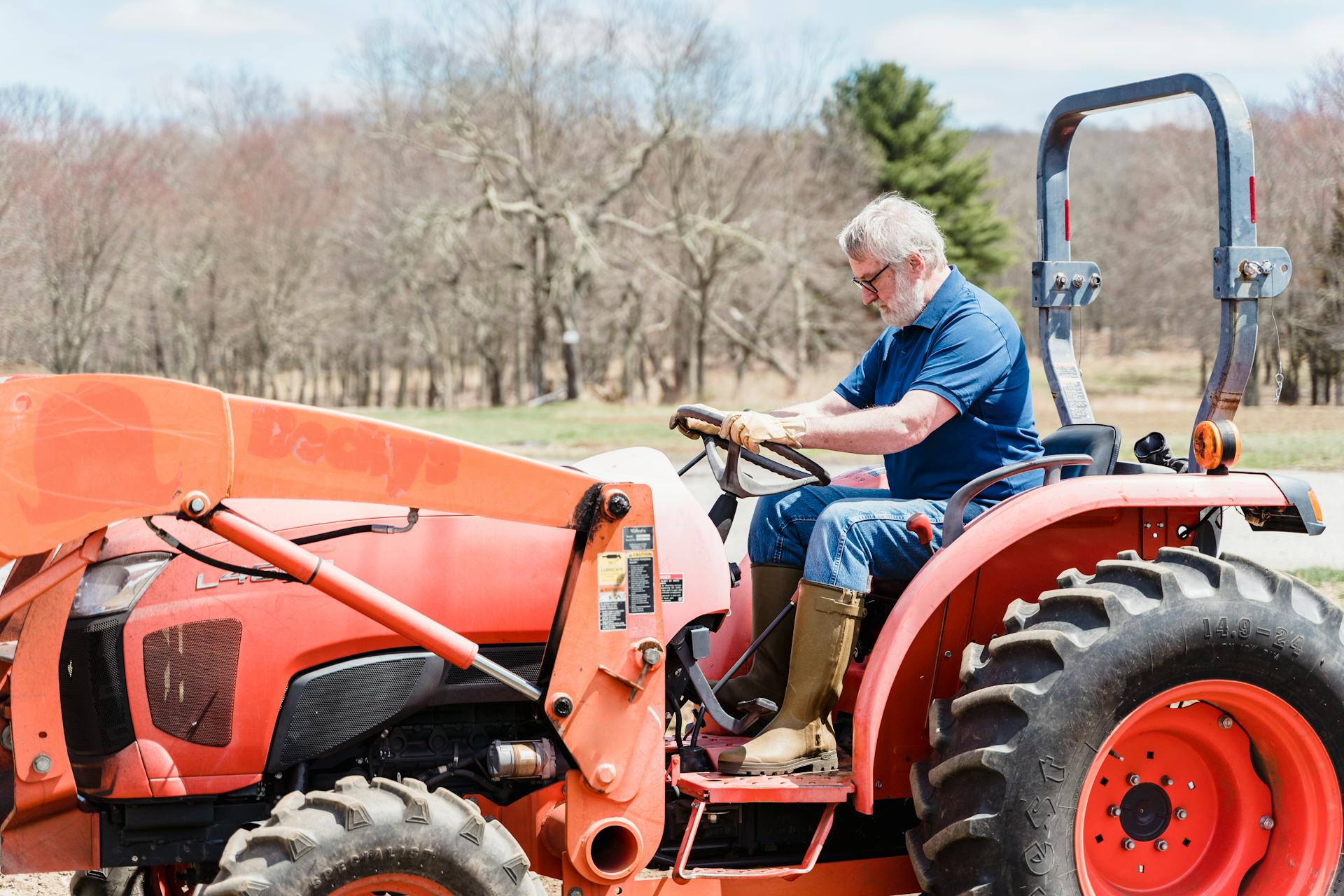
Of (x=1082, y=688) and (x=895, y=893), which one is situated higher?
(x=1082, y=688)

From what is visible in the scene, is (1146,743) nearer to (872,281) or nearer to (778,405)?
(872,281)

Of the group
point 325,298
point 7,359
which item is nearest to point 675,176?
point 325,298

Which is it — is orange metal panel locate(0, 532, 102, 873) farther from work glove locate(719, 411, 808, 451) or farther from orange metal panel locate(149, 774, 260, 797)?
work glove locate(719, 411, 808, 451)

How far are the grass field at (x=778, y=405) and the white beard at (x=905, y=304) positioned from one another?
854 cm

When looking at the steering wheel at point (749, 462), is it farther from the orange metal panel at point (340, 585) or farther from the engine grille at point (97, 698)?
the engine grille at point (97, 698)

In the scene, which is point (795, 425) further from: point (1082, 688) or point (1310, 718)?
point (1310, 718)

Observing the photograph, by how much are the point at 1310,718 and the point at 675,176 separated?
33.8 meters

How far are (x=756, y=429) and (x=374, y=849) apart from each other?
129 cm

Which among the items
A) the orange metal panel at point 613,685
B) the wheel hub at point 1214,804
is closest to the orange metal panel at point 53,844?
the orange metal panel at point 613,685

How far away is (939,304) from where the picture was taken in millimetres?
3428

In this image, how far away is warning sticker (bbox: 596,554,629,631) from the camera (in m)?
2.78

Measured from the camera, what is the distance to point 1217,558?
3100mm

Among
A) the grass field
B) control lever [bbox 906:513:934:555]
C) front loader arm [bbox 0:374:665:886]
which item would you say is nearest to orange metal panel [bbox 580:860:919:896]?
front loader arm [bbox 0:374:665:886]

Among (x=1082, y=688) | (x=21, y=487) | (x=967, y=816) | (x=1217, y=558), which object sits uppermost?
(x=21, y=487)
